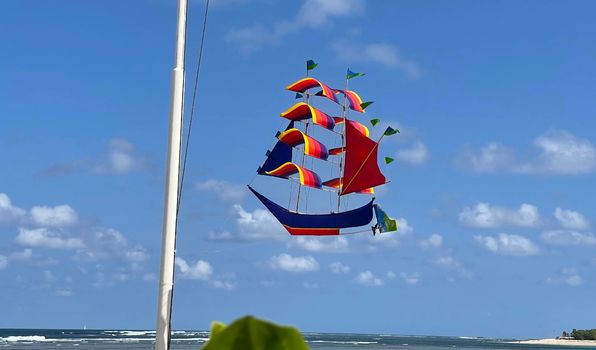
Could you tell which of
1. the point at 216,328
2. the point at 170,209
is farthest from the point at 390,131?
the point at 216,328

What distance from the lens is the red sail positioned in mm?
12438

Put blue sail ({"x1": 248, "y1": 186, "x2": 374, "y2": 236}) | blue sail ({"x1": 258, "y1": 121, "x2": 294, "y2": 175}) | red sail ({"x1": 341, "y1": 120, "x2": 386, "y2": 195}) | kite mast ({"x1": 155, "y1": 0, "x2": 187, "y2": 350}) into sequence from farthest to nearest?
Result: blue sail ({"x1": 258, "y1": 121, "x2": 294, "y2": 175})
red sail ({"x1": 341, "y1": 120, "x2": 386, "y2": 195})
blue sail ({"x1": 248, "y1": 186, "x2": 374, "y2": 236})
kite mast ({"x1": 155, "y1": 0, "x2": 187, "y2": 350})

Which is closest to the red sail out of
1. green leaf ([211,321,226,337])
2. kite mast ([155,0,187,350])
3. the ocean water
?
kite mast ([155,0,187,350])

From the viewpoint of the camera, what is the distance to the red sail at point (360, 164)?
12.4 meters

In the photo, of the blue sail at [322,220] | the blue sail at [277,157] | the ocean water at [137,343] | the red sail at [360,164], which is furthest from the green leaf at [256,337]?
the ocean water at [137,343]

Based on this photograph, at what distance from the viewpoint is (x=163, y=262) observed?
5543mm

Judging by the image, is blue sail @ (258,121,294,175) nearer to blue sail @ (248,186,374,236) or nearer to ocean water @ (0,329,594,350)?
blue sail @ (248,186,374,236)

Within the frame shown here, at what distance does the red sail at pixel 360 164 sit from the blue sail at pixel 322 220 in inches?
56.7

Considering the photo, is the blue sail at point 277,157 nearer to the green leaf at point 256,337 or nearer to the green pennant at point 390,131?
the green pennant at point 390,131

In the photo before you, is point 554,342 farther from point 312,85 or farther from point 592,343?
point 312,85

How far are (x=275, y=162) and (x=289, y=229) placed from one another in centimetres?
275

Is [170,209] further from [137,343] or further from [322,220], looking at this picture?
[137,343]

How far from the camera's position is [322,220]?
34.9 ft

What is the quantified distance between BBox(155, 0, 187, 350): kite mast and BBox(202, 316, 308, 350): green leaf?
500cm
